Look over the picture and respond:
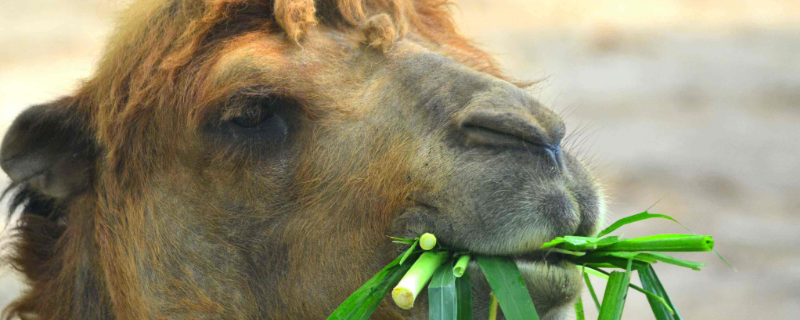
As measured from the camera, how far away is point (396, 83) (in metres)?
3.31

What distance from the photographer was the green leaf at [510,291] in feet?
9.01

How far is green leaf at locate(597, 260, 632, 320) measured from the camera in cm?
278

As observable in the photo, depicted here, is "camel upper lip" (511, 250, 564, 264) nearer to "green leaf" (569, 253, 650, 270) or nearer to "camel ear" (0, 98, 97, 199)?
"green leaf" (569, 253, 650, 270)

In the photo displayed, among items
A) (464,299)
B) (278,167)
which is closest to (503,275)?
(464,299)

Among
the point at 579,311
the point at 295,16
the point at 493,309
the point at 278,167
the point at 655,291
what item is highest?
the point at 295,16

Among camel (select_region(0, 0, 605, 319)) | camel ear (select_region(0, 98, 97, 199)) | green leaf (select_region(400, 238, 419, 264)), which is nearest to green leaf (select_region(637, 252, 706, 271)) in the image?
camel (select_region(0, 0, 605, 319))

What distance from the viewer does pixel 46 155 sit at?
387 centimetres

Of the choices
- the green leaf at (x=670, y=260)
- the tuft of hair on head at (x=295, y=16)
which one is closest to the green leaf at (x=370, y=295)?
the green leaf at (x=670, y=260)

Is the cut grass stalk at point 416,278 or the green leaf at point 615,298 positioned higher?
the cut grass stalk at point 416,278

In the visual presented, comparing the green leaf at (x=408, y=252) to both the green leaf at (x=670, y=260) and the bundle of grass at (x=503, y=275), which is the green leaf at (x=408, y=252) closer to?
the bundle of grass at (x=503, y=275)

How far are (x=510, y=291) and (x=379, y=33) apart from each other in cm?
130

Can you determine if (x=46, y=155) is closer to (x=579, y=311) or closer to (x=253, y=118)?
(x=253, y=118)

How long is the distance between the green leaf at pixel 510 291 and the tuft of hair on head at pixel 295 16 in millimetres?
1317

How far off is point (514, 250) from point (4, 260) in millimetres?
2751
